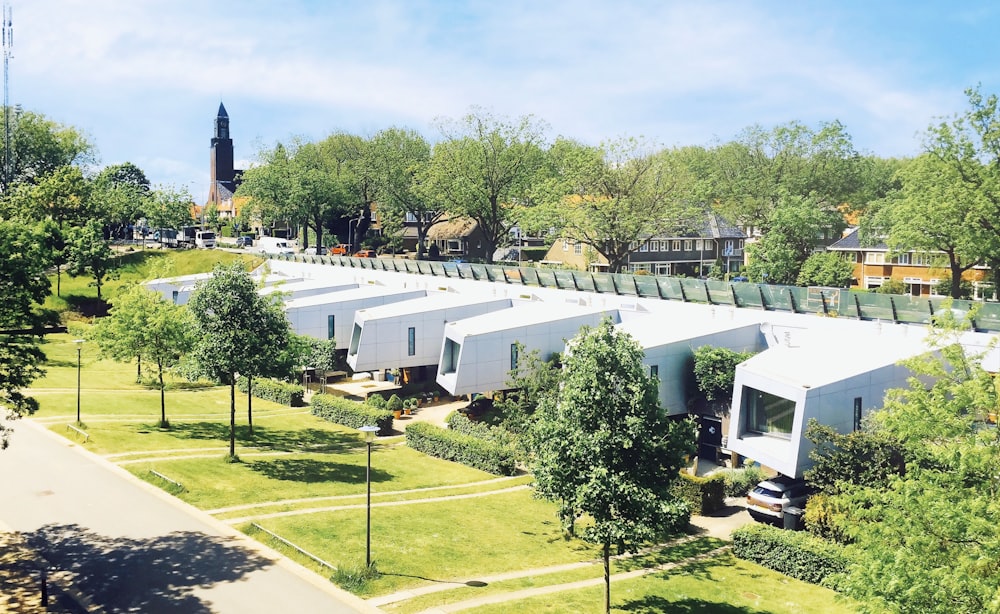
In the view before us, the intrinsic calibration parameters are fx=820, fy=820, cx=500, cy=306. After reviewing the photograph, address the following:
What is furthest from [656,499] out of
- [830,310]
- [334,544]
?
[830,310]

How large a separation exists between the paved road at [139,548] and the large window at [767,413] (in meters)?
16.9

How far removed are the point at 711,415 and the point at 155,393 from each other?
30.2 metres

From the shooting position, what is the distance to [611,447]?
1975 centimetres

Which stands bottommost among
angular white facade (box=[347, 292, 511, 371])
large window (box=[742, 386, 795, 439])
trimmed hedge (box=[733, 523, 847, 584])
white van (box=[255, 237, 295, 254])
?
trimmed hedge (box=[733, 523, 847, 584])

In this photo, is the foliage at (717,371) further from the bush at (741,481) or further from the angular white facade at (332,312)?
the angular white facade at (332,312)

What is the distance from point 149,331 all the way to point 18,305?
15739 millimetres

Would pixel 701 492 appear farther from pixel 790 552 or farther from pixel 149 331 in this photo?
pixel 149 331

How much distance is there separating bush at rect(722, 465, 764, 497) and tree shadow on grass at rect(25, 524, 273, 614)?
58.6 ft

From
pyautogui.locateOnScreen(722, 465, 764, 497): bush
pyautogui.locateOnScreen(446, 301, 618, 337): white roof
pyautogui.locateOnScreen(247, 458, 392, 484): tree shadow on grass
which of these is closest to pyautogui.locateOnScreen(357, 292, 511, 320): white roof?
pyautogui.locateOnScreen(446, 301, 618, 337): white roof

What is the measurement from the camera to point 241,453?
3481 cm

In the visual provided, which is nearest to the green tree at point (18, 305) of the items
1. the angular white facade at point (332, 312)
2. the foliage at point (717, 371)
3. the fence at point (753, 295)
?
the foliage at point (717, 371)

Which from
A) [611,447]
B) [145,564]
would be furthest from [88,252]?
[611,447]

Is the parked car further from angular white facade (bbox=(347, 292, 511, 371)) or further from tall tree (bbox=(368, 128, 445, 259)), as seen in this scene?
tall tree (bbox=(368, 128, 445, 259))

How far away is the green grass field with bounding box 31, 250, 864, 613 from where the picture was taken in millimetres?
22375
